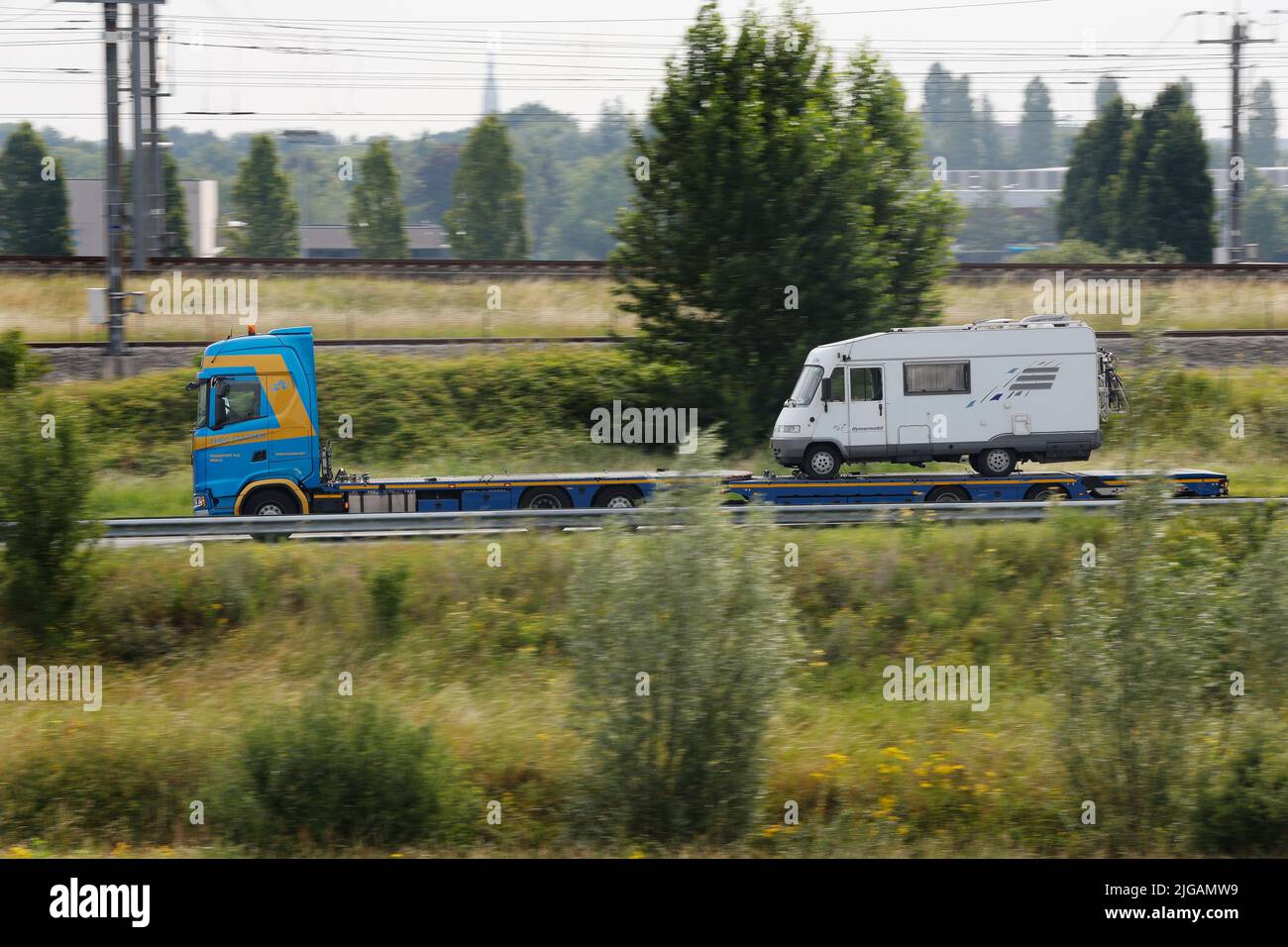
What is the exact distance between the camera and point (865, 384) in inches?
772

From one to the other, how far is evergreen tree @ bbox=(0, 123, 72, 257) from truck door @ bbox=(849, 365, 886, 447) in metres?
35.2

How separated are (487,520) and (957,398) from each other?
7.47 metres

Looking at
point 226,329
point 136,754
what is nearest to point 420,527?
point 136,754

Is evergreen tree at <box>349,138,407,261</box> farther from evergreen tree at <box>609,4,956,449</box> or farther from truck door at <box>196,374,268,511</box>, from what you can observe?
truck door at <box>196,374,268,511</box>

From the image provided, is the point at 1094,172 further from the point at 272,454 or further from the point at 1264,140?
the point at 1264,140

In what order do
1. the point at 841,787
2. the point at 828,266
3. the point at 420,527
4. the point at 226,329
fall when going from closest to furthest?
the point at 841,787
the point at 420,527
the point at 828,266
the point at 226,329

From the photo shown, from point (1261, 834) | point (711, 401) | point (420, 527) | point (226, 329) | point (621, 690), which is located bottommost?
point (1261, 834)

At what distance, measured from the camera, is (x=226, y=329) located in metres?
31.8

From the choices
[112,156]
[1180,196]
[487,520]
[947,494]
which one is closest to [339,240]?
[1180,196]

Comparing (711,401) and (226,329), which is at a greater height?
(226,329)

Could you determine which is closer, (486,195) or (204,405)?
(204,405)

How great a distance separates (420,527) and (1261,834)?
11.2 metres

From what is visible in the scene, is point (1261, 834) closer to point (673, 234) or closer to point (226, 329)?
point (673, 234)

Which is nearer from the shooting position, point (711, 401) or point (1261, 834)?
point (1261, 834)
